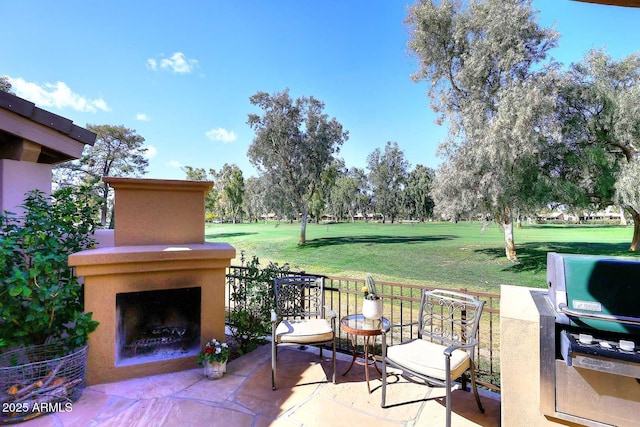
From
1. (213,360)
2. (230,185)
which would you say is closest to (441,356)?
(213,360)

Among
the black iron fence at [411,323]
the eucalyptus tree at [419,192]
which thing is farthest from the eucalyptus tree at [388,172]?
the black iron fence at [411,323]

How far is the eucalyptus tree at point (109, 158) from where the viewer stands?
18688 mm

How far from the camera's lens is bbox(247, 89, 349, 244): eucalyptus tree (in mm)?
16719

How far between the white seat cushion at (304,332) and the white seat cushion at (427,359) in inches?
23.9

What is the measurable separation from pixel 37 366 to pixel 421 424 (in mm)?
3003

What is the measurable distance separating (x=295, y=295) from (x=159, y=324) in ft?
4.91

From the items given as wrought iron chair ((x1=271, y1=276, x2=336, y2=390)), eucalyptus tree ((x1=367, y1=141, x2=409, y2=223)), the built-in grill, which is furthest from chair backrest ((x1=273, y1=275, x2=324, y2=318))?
eucalyptus tree ((x1=367, y1=141, x2=409, y2=223))

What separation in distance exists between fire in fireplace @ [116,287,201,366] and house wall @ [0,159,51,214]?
149 centimetres

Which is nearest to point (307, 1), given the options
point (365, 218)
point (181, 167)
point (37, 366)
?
point (37, 366)

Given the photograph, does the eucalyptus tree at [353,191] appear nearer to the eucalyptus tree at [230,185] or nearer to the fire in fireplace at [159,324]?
Answer: the eucalyptus tree at [230,185]

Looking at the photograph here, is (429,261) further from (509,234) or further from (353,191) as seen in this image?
(353,191)

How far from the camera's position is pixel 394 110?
41.3 ft

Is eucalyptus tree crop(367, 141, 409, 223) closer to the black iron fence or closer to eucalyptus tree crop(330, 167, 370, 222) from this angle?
eucalyptus tree crop(330, 167, 370, 222)

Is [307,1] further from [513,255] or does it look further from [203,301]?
[513,255]
